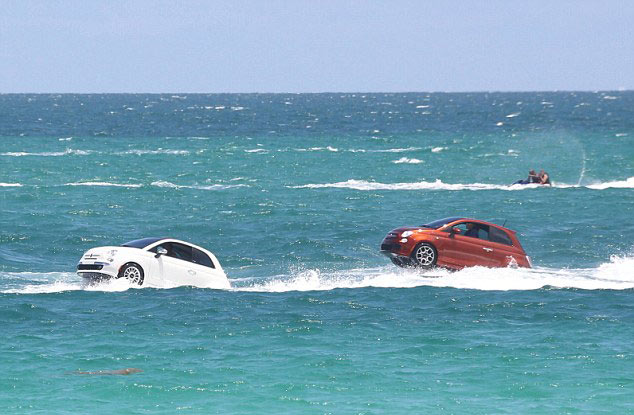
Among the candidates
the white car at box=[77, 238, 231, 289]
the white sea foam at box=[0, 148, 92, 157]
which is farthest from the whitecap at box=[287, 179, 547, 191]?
the white car at box=[77, 238, 231, 289]

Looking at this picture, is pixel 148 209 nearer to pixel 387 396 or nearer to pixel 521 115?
pixel 387 396

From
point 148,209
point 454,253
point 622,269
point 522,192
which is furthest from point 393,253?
point 522,192

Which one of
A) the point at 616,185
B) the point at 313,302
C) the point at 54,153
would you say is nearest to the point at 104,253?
the point at 313,302

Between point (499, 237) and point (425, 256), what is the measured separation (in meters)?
2.25

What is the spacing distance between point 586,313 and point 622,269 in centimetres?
782

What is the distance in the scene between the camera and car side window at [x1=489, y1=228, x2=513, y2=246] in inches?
1190

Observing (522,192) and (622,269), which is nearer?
(622,269)

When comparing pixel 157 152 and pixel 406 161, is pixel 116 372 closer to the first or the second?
pixel 406 161

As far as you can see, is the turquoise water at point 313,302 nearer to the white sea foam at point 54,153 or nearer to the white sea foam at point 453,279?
the white sea foam at point 453,279

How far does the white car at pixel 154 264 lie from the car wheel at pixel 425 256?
480 centimetres

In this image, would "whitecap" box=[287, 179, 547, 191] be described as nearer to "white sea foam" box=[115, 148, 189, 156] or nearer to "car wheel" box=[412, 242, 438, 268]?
"white sea foam" box=[115, 148, 189, 156]

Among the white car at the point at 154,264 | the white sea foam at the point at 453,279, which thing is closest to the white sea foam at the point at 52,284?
the white car at the point at 154,264

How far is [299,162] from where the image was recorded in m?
76.2

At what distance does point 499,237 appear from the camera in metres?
30.3
